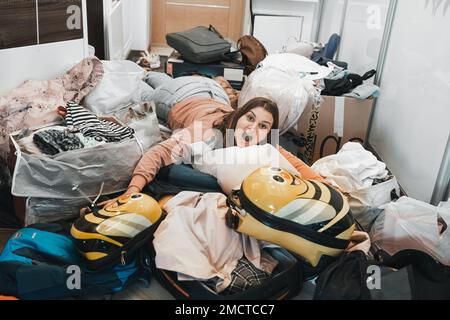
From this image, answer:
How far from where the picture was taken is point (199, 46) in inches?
122

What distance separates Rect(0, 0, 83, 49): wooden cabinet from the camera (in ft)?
5.89

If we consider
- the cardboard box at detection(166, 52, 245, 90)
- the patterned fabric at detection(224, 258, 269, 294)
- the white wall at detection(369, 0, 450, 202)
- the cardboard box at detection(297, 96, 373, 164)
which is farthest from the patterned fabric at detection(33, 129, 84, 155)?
the cardboard box at detection(166, 52, 245, 90)

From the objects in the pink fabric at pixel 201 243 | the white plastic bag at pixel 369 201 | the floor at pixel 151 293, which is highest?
the pink fabric at pixel 201 243

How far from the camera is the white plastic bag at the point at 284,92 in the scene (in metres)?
2.33

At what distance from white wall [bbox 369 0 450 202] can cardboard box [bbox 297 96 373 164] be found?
0.10 m

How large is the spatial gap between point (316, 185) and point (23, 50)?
1.49m

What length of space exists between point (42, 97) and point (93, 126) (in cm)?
38

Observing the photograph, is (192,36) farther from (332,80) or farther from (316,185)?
(316,185)

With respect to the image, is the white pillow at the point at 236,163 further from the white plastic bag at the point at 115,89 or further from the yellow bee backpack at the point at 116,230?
the white plastic bag at the point at 115,89

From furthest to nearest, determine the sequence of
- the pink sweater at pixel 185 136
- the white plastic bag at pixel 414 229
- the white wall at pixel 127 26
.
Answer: the white wall at pixel 127 26
the pink sweater at pixel 185 136
the white plastic bag at pixel 414 229

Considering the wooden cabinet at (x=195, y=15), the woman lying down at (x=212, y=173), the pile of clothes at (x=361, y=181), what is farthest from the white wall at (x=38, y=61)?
the wooden cabinet at (x=195, y=15)

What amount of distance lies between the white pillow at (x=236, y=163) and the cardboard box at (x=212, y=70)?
1509 millimetres

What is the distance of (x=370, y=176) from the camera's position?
187 cm

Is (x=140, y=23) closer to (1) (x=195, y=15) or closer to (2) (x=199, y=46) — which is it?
(1) (x=195, y=15)
